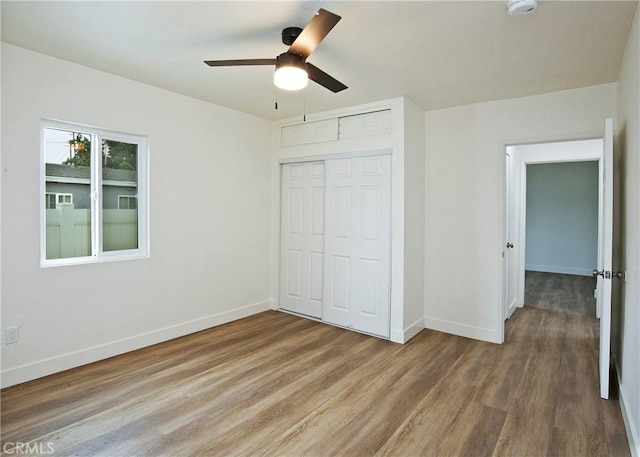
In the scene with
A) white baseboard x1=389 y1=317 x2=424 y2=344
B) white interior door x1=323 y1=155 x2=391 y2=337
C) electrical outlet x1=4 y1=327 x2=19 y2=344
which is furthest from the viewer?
white interior door x1=323 y1=155 x2=391 y2=337

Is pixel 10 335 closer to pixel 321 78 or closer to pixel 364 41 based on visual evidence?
pixel 321 78

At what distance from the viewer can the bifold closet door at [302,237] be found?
454cm

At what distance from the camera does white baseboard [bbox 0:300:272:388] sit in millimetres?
2768

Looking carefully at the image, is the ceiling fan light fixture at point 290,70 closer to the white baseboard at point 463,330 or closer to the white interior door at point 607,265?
the white interior door at point 607,265

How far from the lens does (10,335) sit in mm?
2721

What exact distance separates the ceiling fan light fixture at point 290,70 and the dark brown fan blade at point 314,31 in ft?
0.14

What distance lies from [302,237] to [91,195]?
239cm

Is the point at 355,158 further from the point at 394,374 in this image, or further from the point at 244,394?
the point at 244,394

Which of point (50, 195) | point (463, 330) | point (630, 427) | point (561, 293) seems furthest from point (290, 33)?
point (561, 293)

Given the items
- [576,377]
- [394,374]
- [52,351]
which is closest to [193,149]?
[52,351]

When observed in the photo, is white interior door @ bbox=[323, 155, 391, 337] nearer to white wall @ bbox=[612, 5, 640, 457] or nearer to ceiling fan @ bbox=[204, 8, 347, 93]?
ceiling fan @ bbox=[204, 8, 347, 93]

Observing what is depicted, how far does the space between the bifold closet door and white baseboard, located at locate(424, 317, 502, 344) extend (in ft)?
4.48

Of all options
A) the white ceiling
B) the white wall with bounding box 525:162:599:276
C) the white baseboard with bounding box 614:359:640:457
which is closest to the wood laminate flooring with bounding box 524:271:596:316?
the white wall with bounding box 525:162:599:276

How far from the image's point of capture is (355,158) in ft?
13.6
